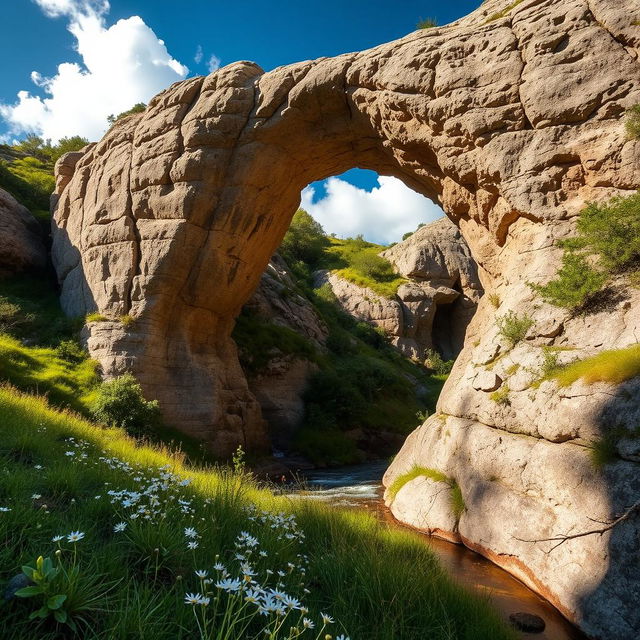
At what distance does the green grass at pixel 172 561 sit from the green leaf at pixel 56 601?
0.16 m

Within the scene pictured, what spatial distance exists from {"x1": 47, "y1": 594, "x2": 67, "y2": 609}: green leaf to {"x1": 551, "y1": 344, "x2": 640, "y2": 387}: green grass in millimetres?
7586

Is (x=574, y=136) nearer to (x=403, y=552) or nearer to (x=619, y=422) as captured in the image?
(x=619, y=422)

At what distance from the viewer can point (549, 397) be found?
7973mm

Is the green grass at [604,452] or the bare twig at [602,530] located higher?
the green grass at [604,452]

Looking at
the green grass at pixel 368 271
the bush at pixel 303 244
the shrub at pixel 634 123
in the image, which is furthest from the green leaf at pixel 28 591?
the bush at pixel 303 244

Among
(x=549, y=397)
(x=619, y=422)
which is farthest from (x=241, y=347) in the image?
(x=619, y=422)

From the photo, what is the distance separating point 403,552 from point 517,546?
2.51m

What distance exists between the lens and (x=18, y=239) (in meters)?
23.6

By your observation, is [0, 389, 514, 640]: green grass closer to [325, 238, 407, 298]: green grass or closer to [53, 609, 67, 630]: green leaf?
[53, 609, 67, 630]: green leaf

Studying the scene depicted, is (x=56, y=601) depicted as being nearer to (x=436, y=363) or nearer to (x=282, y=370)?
(x=282, y=370)

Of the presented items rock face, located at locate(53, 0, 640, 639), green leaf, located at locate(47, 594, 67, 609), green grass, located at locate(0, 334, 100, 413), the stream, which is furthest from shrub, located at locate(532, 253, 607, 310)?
green grass, located at locate(0, 334, 100, 413)

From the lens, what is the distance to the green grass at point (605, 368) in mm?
6883

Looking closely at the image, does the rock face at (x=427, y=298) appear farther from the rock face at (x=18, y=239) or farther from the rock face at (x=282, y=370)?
the rock face at (x=18, y=239)

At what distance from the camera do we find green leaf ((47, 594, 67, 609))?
7.46 feet
